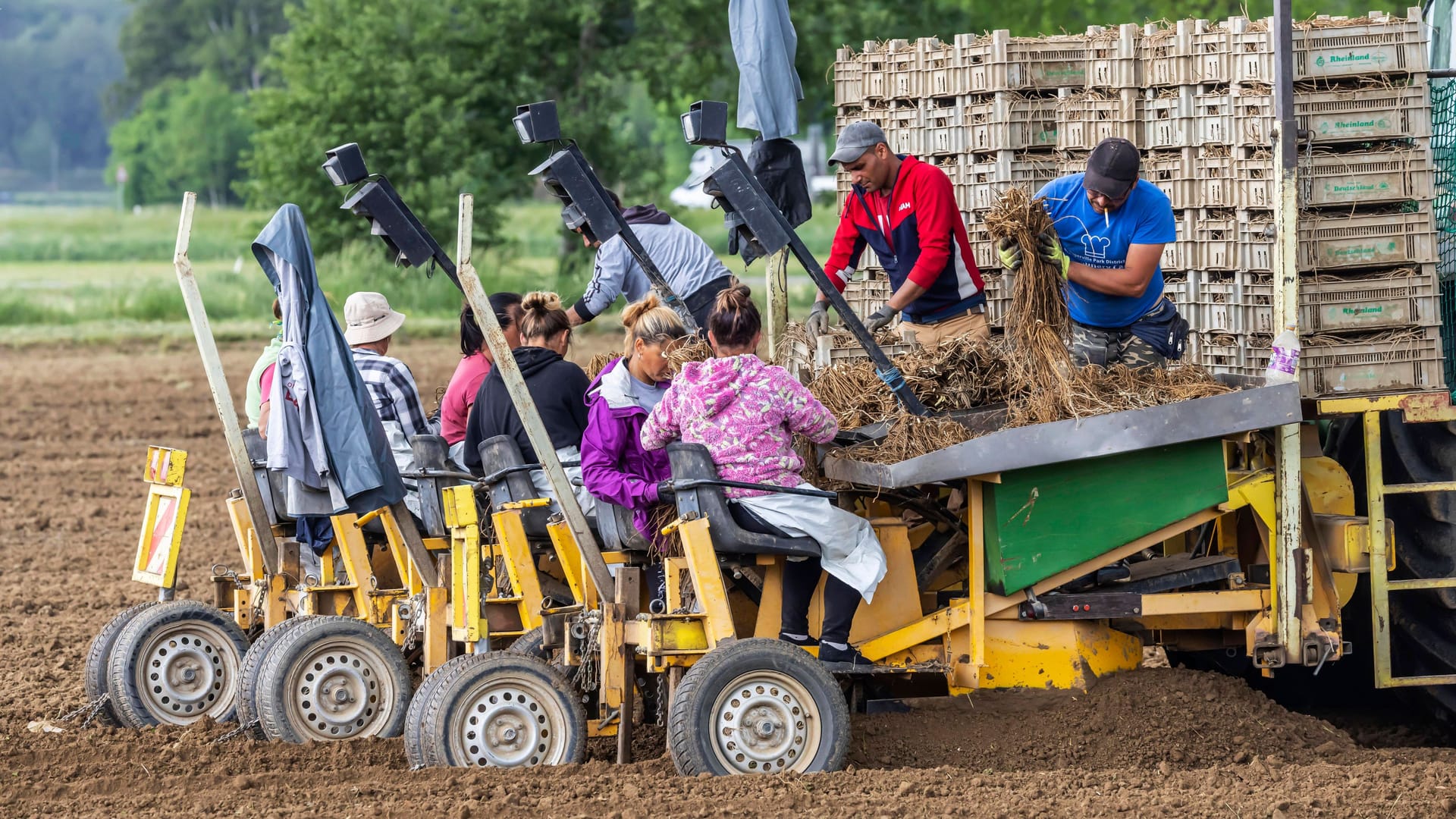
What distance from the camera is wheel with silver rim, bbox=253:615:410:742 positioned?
6.68 m

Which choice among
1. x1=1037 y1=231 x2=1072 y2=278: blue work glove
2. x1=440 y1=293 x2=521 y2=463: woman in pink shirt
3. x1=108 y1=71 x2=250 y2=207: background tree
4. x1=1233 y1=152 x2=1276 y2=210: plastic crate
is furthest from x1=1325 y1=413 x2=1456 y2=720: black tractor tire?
x1=108 y1=71 x2=250 y2=207: background tree

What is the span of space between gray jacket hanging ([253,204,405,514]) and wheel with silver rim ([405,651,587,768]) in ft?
4.19

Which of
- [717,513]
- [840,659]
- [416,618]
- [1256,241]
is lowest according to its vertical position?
[840,659]

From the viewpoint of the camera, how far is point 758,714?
581cm

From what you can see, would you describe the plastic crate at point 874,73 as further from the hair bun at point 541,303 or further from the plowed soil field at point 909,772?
the plowed soil field at point 909,772

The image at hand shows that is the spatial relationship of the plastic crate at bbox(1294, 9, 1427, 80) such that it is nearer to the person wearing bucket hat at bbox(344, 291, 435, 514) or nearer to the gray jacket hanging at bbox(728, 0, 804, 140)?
the gray jacket hanging at bbox(728, 0, 804, 140)

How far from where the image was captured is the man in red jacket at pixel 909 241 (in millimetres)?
7531

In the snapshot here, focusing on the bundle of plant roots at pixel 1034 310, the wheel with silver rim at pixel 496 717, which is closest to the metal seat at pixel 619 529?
the wheel with silver rim at pixel 496 717

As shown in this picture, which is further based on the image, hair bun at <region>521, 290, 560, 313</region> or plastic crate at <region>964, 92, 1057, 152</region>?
plastic crate at <region>964, 92, 1057, 152</region>

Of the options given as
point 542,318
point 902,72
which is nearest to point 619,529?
point 542,318

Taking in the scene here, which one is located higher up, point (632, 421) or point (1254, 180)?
point (1254, 180)

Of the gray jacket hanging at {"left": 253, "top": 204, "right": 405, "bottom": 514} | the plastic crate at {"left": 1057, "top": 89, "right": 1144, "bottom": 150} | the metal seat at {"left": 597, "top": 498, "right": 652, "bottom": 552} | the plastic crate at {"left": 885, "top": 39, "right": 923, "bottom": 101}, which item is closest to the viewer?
the metal seat at {"left": 597, "top": 498, "right": 652, "bottom": 552}

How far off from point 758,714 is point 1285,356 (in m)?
2.20

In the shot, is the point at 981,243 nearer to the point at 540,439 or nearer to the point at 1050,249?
the point at 1050,249
